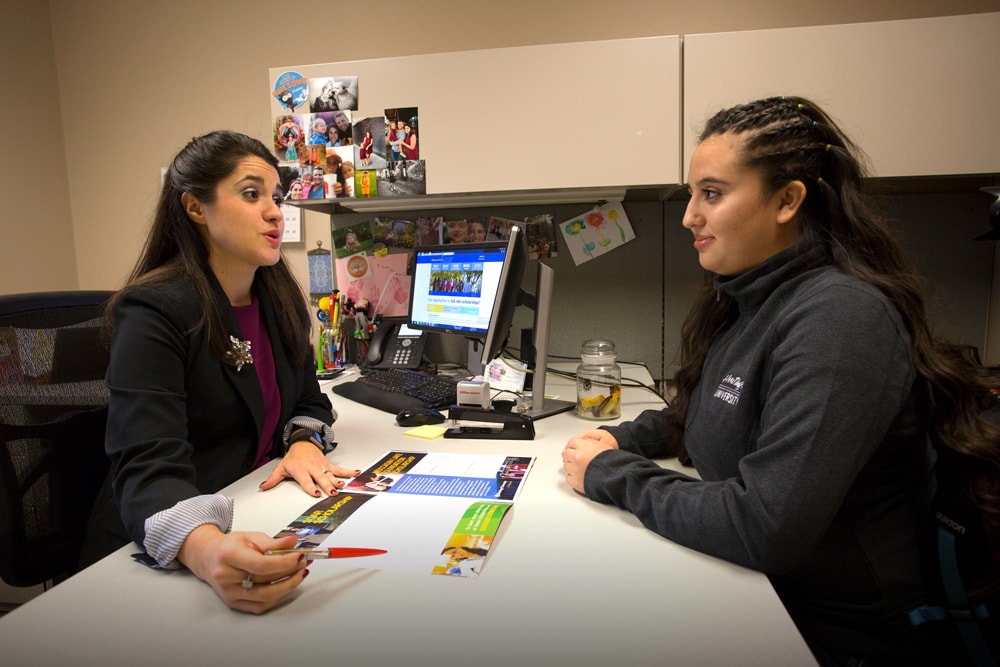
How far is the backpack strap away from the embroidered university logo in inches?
11.7

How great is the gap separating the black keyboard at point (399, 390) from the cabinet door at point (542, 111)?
539 mm

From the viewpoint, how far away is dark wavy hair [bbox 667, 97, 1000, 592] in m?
0.71

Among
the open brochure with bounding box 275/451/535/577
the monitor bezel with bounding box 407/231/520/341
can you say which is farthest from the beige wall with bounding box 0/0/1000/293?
the open brochure with bounding box 275/451/535/577

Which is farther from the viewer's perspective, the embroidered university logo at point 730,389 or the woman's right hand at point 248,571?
the embroidered university logo at point 730,389

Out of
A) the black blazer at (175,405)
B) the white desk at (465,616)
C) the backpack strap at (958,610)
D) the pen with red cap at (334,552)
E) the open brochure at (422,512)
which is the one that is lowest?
the backpack strap at (958,610)

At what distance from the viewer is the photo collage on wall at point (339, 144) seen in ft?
5.14

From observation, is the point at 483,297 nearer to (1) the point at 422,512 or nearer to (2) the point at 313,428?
(2) the point at 313,428

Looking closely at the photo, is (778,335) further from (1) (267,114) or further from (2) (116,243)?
(2) (116,243)

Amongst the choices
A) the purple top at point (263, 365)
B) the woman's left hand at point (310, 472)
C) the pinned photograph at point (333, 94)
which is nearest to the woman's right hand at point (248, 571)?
the woman's left hand at point (310, 472)

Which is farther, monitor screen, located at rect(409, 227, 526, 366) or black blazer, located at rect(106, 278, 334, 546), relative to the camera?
monitor screen, located at rect(409, 227, 526, 366)

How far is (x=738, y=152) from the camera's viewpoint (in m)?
0.83

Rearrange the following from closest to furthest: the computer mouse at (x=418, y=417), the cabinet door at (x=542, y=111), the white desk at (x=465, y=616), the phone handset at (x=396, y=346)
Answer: the white desk at (x=465, y=616) → the computer mouse at (x=418, y=417) → the cabinet door at (x=542, y=111) → the phone handset at (x=396, y=346)

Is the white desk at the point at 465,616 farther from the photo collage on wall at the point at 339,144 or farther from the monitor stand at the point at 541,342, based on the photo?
the photo collage on wall at the point at 339,144

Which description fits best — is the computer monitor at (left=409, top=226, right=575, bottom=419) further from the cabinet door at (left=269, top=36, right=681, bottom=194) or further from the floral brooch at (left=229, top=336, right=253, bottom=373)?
the floral brooch at (left=229, top=336, right=253, bottom=373)
